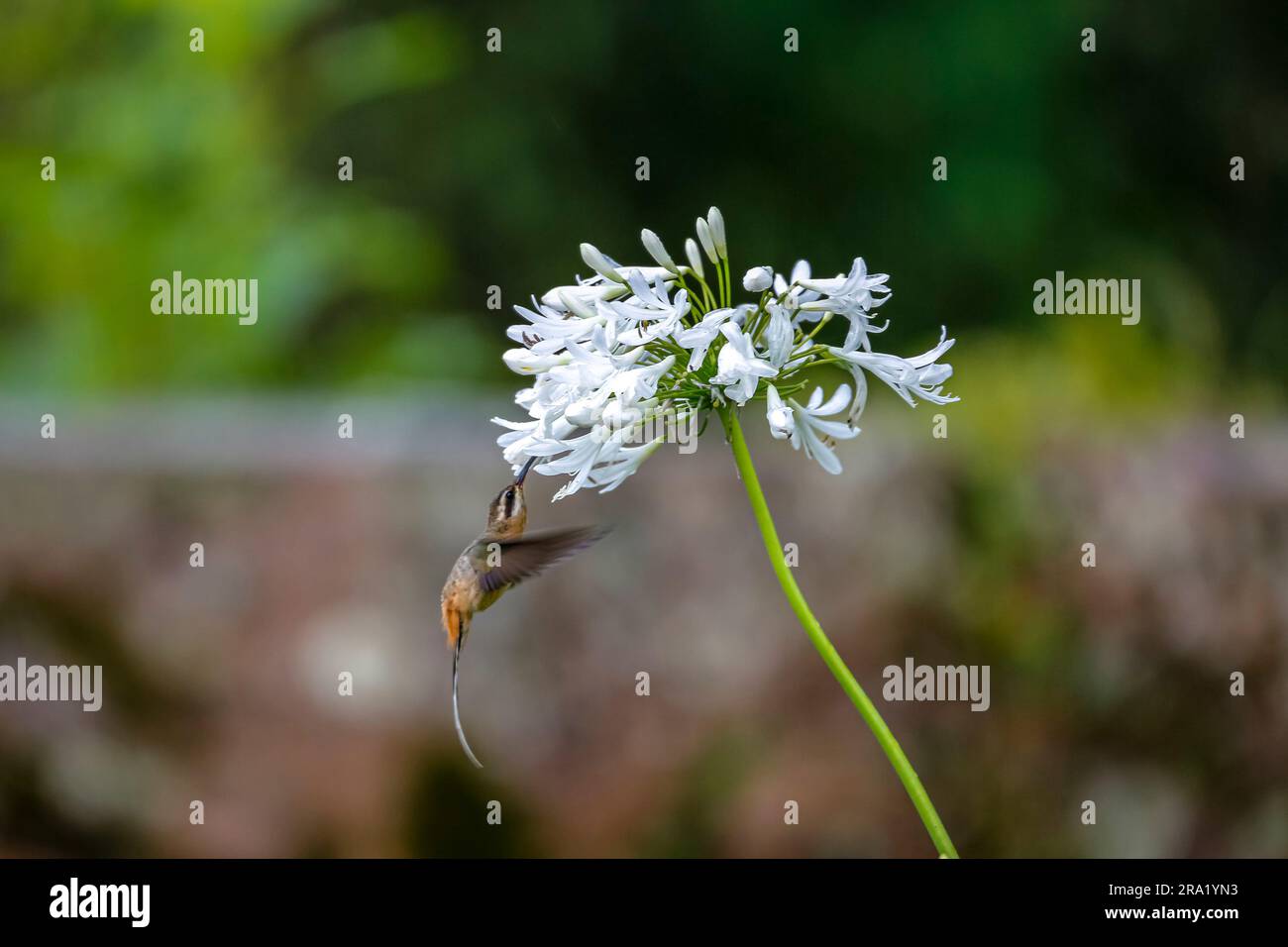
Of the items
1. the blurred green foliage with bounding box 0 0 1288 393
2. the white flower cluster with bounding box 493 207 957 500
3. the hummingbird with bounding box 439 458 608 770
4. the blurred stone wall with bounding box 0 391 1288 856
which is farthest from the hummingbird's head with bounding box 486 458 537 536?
the blurred green foliage with bounding box 0 0 1288 393

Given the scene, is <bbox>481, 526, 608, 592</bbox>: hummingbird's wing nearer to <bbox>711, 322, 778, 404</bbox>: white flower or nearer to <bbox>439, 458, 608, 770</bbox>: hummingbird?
<bbox>439, 458, 608, 770</bbox>: hummingbird

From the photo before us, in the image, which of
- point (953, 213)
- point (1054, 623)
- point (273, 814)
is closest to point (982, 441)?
point (1054, 623)

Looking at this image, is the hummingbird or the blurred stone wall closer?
the hummingbird

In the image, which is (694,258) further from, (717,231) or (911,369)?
Answer: (911,369)

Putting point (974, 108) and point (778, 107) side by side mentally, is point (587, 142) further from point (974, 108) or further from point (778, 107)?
point (974, 108)

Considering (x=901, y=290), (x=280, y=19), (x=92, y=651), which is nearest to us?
(x=92, y=651)

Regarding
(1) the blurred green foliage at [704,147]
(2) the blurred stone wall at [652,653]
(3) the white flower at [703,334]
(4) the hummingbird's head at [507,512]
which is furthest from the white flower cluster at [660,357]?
(1) the blurred green foliage at [704,147]
